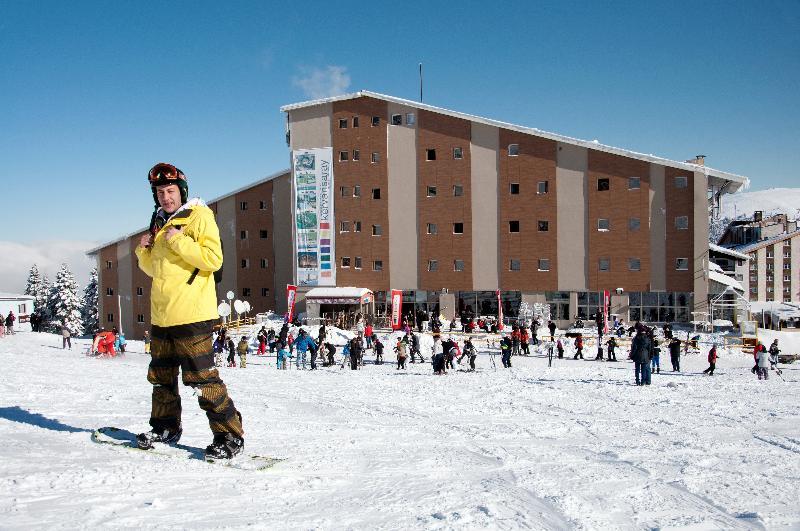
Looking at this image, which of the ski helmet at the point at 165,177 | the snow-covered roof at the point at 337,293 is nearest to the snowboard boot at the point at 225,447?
the ski helmet at the point at 165,177

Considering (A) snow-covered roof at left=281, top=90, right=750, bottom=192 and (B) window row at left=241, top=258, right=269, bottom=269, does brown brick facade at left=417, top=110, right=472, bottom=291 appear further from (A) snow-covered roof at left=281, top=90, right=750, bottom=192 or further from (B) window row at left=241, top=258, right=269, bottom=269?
(B) window row at left=241, top=258, right=269, bottom=269

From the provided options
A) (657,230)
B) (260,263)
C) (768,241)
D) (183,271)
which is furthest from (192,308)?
(768,241)

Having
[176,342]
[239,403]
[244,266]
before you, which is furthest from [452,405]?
[244,266]

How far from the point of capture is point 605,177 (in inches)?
1391

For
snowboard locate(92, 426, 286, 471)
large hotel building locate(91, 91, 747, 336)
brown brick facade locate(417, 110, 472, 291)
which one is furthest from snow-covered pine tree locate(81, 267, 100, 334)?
snowboard locate(92, 426, 286, 471)

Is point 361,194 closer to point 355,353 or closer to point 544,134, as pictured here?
point 544,134

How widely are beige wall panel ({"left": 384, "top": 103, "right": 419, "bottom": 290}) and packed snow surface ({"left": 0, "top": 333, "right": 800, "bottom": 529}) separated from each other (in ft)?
93.6

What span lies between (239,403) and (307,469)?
175 inches

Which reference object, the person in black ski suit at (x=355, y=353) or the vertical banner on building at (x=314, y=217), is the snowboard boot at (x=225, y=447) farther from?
the vertical banner on building at (x=314, y=217)

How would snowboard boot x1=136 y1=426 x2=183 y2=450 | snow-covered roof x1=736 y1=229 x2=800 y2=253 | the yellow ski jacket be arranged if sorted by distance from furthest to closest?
snow-covered roof x1=736 y1=229 x2=800 y2=253 < snowboard boot x1=136 y1=426 x2=183 y2=450 < the yellow ski jacket

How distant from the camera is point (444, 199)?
3738cm

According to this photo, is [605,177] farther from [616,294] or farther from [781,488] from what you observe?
[781,488]

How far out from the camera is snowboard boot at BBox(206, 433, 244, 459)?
14.1ft

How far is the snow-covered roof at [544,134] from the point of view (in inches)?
1329
